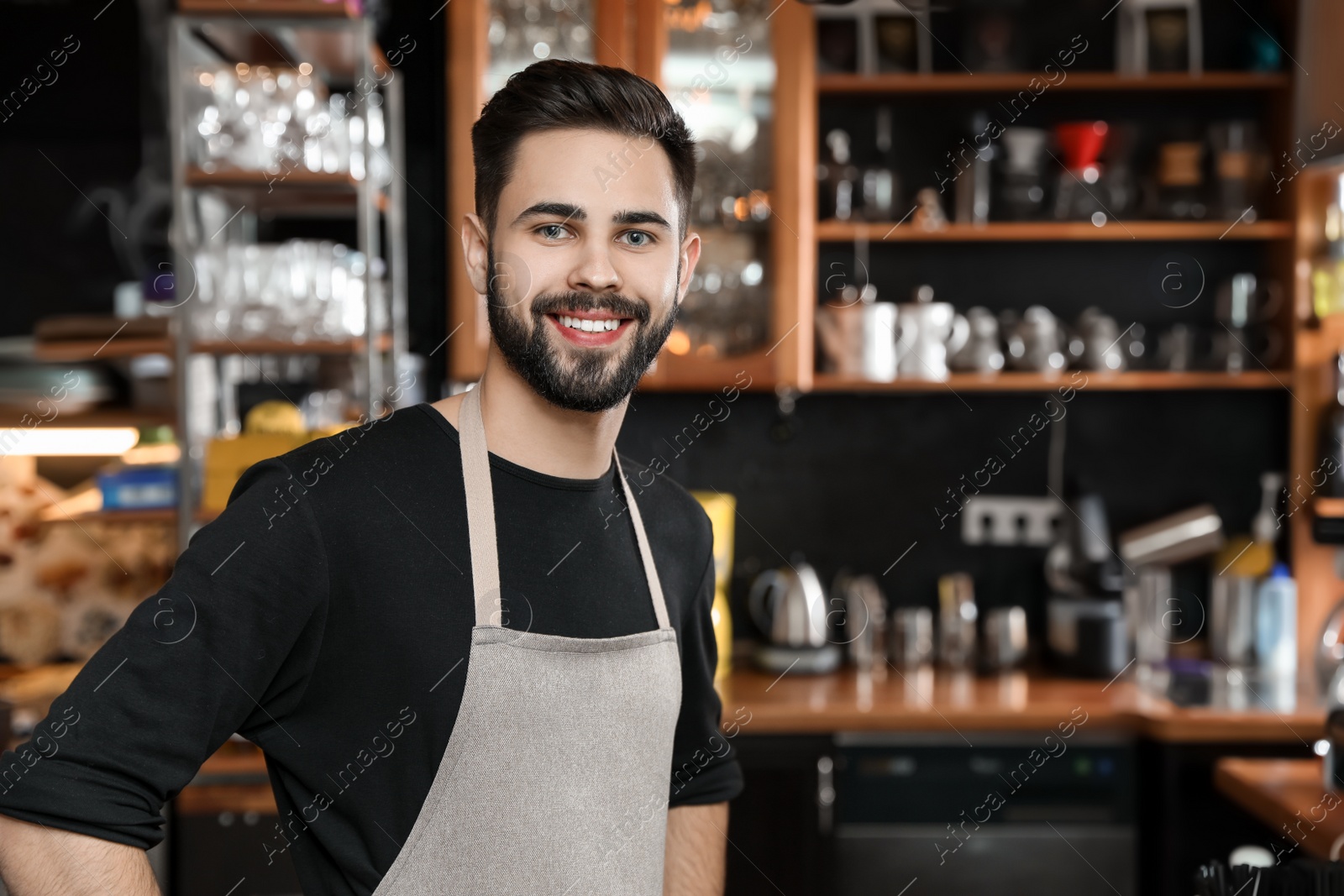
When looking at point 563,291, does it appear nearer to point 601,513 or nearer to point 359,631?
point 601,513

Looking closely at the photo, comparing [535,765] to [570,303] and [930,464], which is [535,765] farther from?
→ [930,464]

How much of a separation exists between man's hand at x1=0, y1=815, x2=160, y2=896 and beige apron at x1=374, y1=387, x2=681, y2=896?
0.23 meters

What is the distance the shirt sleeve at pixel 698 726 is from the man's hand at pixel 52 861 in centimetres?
61

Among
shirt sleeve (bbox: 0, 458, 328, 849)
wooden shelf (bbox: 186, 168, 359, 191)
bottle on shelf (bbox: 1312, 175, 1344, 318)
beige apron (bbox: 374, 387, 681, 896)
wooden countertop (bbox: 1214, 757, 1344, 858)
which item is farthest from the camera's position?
bottle on shelf (bbox: 1312, 175, 1344, 318)

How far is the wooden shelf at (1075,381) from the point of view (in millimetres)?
2680

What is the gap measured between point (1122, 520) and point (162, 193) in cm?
265

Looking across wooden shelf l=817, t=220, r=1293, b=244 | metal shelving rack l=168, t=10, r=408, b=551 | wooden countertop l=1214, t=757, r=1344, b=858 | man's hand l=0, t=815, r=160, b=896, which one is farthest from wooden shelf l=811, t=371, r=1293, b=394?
man's hand l=0, t=815, r=160, b=896

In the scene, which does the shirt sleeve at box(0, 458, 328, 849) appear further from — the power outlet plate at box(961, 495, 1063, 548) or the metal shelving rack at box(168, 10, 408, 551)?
the power outlet plate at box(961, 495, 1063, 548)

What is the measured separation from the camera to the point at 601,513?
1171 mm

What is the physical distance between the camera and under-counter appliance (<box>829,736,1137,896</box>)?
7.72ft

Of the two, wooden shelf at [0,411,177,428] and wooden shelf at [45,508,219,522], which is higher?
wooden shelf at [0,411,177,428]

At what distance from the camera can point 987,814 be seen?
2.37 meters

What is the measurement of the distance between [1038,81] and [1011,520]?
109 centimetres

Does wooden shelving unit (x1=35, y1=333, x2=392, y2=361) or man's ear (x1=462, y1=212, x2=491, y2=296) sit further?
wooden shelving unit (x1=35, y1=333, x2=392, y2=361)
